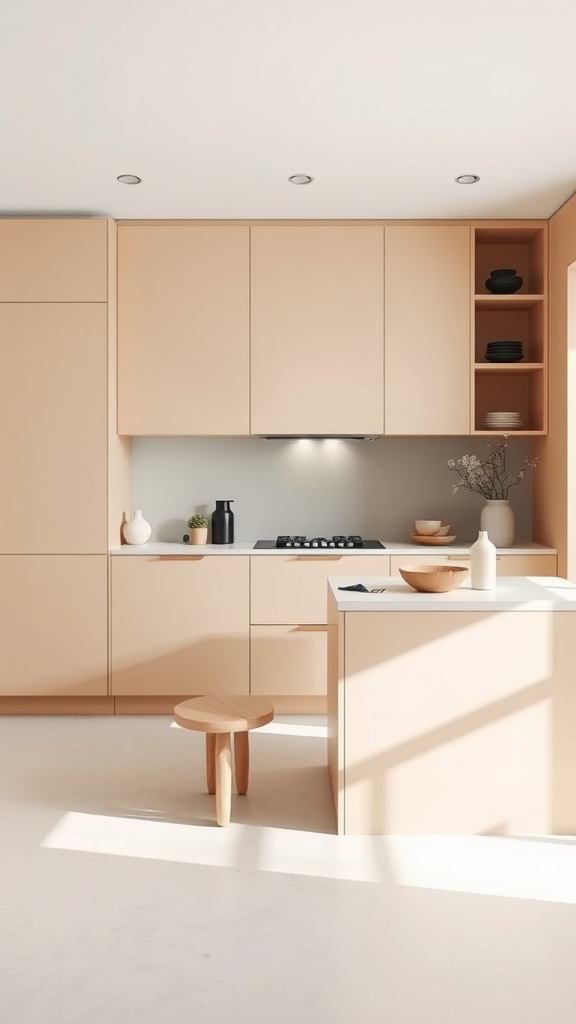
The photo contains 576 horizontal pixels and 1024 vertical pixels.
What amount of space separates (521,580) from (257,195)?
2230 mm

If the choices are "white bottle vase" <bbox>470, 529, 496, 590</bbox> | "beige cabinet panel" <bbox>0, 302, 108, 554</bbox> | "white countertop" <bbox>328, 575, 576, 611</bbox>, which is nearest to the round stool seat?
"white countertop" <bbox>328, 575, 576, 611</bbox>

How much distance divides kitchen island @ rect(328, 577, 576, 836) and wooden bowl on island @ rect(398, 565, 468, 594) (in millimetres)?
102

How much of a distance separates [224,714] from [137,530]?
1759 millimetres

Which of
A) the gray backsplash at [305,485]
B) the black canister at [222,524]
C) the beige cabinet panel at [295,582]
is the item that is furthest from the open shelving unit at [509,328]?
the black canister at [222,524]

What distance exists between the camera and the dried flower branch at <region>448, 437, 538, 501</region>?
479 centimetres

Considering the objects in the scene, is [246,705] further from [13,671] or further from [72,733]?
[13,671]

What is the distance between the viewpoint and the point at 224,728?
114 inches

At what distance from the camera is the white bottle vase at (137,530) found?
4547 mm

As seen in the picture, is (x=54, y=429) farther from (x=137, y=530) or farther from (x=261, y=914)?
Answer: (x=261, y=914)

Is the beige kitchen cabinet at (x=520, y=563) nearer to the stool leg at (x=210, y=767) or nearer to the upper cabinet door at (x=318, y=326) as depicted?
the upper cabinet door at (x=318, y=326)

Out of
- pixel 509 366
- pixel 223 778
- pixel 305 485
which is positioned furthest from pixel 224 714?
pixel 509 366

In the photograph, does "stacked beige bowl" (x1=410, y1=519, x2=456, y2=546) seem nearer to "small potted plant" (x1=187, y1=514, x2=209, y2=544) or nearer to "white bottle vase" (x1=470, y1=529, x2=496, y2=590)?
"small potted plant" (x1=187, y1=514, x2=209, y2=544)

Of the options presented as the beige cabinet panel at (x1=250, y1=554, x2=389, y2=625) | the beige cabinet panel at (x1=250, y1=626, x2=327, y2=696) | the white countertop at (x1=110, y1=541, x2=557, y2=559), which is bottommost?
the beige cabinet panel at (x1=250, y1=626, x2=327, y2=696)

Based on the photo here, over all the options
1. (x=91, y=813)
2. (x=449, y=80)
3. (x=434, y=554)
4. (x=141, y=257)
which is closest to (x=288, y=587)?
(x=434, y=554)
